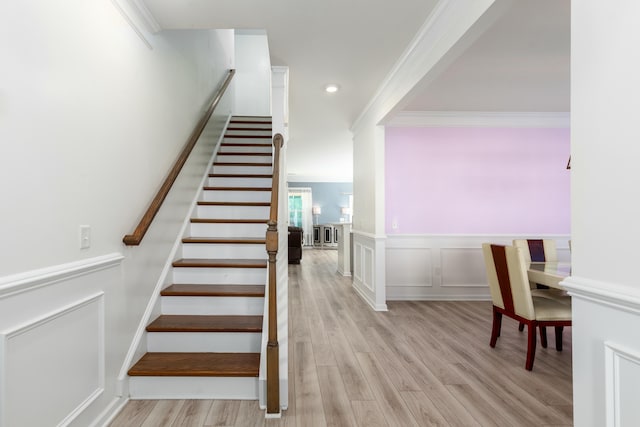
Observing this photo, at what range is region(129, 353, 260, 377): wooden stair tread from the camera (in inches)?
76.9

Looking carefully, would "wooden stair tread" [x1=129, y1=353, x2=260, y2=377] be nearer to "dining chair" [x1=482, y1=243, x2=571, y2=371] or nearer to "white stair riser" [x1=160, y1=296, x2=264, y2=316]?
"white stair riser" [x1=160, y1=296, x2=264, y2=316]

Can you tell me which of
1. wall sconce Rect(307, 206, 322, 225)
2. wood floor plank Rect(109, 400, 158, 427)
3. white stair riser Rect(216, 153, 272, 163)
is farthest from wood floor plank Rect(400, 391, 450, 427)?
wall sconce Rect(307, 206, 322, 225)

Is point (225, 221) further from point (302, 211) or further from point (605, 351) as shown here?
point (302, 211)

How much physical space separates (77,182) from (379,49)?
231 centimetres

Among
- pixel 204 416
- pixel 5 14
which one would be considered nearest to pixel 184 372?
pixel 204 416

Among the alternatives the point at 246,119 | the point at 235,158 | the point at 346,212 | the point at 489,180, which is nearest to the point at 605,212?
the point at 489,180

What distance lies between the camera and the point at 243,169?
4152 mm

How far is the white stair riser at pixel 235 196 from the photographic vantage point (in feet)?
11.9

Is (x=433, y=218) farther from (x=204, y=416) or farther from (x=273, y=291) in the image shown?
(x=204, y=416)

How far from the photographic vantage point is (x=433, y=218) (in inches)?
180

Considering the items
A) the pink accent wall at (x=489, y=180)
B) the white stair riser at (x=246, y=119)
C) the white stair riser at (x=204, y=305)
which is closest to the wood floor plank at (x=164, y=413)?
the white stair riser at (x=204, y=305)

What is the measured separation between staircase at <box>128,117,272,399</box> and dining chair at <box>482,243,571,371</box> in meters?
1.88

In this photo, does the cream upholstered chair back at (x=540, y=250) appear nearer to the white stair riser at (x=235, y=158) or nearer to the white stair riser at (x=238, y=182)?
the white stair riser at (x=238, y=182)

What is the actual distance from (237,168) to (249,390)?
Result: 276 cm
